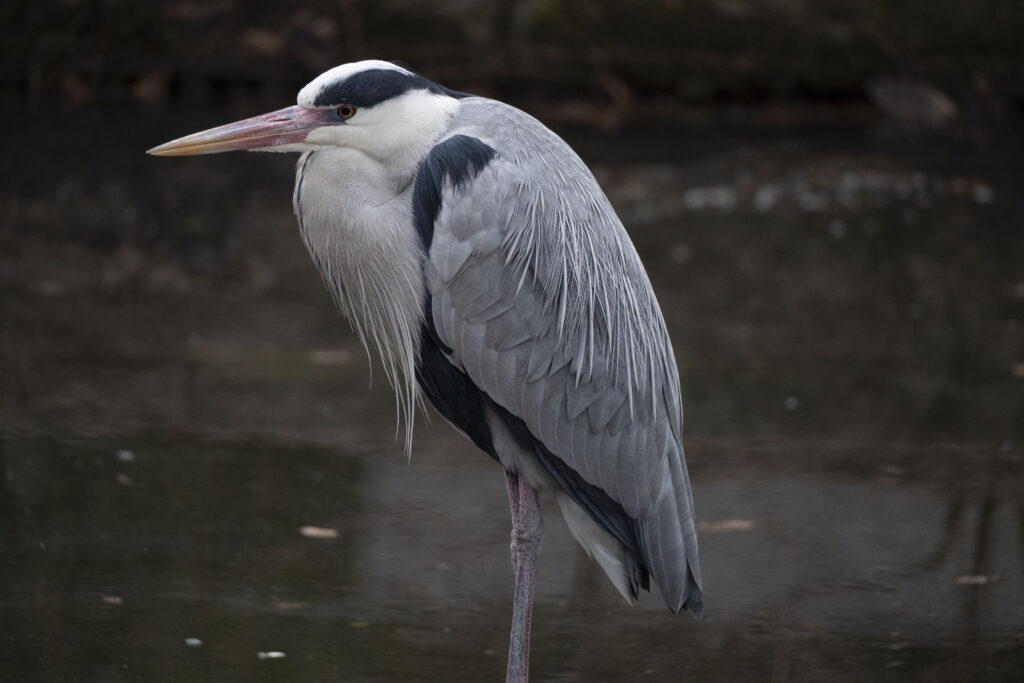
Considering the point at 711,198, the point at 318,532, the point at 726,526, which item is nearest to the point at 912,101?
the point at 711,198

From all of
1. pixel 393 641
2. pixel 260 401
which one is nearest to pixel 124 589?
pixel 393 641

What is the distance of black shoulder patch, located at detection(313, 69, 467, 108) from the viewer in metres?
3.12

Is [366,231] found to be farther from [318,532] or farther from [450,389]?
[318,532]

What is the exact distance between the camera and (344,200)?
3.20 metres

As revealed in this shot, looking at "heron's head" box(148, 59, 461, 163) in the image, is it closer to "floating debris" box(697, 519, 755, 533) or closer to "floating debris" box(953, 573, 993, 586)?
"floating debris" box(697, 519, 755, 533)

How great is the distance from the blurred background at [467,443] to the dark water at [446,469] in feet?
0.06

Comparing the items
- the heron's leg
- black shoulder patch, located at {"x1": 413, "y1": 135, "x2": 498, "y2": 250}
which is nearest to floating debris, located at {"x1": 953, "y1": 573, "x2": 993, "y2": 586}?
the heron's leg

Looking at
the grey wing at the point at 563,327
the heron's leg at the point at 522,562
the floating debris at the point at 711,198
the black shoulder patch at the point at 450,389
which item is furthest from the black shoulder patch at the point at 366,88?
the floating debris at the point at 711,198

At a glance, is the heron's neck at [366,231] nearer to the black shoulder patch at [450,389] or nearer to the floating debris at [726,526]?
the black shoulder patch at [450,389]

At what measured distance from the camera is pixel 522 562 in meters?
3.32

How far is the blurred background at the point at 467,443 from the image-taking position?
12.2 feet

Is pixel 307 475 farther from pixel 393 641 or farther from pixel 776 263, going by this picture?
pixel 776 263

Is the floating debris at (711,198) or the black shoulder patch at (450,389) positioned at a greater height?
the floating debris at (711,198)

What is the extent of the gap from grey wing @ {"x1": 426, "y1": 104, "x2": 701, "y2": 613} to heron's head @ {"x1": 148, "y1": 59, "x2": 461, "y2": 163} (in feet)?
0.55
